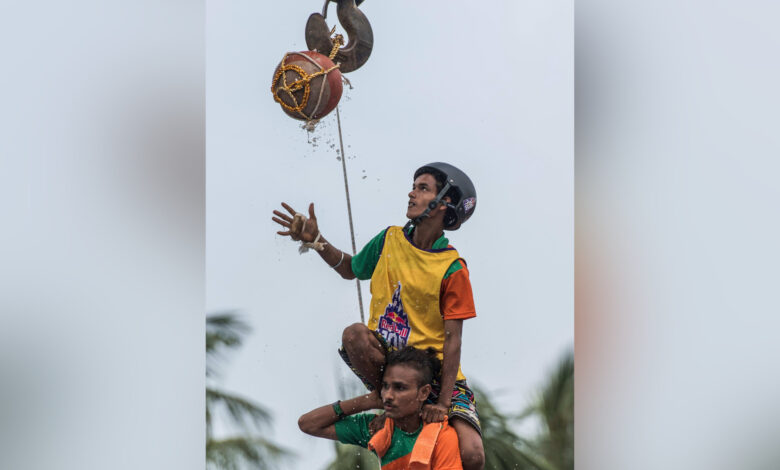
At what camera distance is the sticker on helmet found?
165 inches

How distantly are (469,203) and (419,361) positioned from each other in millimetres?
728

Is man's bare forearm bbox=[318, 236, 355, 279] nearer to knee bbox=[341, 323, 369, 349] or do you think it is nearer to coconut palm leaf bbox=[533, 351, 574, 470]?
knee bbox=[341, 323, 369, 349]

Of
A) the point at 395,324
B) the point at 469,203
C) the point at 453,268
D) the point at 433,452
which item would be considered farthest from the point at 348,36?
the point at 433,452

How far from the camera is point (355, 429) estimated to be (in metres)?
4.22

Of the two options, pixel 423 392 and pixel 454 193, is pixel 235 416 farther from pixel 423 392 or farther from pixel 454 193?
pixel 454 193

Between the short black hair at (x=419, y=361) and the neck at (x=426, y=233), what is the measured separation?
44cm

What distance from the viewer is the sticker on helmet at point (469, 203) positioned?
13.7 ft

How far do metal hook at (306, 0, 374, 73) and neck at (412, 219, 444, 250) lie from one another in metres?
0.83

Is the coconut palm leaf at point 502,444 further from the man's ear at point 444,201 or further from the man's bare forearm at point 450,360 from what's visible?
the man's ear at point 444,201

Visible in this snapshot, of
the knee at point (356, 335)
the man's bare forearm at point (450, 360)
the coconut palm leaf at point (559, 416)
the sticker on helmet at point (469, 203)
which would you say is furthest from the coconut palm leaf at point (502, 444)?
the sticker on helmet at point (469, 203)

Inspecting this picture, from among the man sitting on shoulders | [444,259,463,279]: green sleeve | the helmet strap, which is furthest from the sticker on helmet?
the man sitting on shoulders

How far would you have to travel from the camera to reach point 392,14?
4.51 m
